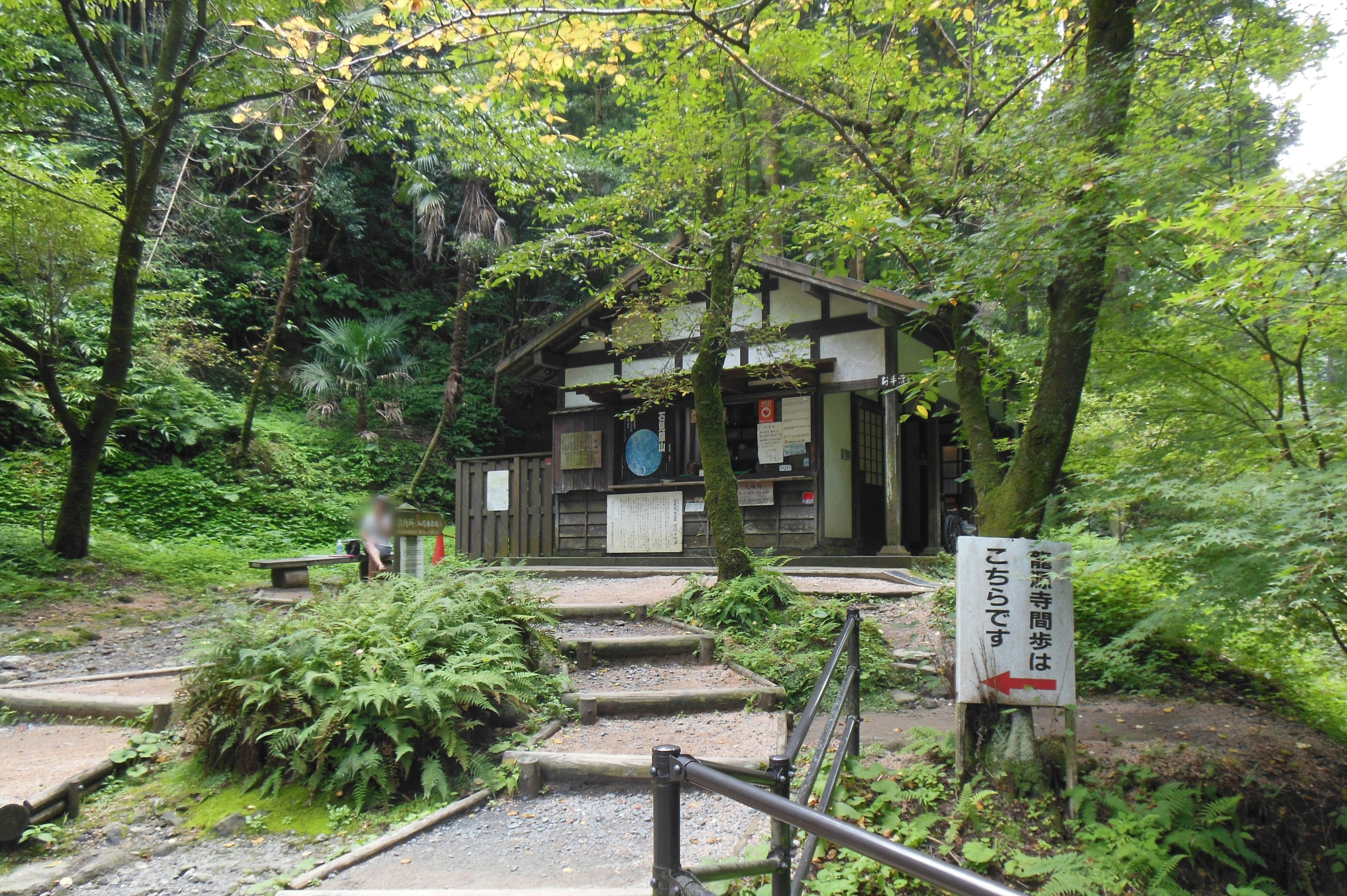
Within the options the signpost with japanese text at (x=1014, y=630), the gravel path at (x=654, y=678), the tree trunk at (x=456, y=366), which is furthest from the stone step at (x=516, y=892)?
the tree trunk at (x=456, y=366)

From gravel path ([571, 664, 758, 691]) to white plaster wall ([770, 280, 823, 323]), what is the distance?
264 inches

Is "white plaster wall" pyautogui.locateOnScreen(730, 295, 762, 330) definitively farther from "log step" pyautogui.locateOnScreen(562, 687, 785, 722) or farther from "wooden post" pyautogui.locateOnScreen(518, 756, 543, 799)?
"wooden post" pyautogui.locateOnScreen(518, 756, 543, 799)

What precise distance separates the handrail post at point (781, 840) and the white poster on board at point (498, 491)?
12.1 metres

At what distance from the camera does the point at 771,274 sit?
12102 millimetres

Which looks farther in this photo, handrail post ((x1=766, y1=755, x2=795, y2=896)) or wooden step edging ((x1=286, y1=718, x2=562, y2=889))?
wooden step edging ((x1=286, y1=718, x2=562, y2=889))

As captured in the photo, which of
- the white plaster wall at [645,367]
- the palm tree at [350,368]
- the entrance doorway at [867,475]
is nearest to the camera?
the entrance doorway at [867,475]

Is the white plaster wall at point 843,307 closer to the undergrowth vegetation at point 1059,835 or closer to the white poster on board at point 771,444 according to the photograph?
the white poster on board at point 771,444

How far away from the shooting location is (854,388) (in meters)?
11.4

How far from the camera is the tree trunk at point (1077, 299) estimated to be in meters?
4.00

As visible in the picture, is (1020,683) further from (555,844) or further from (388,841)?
(388,841)

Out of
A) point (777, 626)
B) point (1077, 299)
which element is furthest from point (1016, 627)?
point (777, 626)

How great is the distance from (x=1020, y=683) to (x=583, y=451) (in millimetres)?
9870

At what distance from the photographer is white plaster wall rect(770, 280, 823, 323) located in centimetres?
1193

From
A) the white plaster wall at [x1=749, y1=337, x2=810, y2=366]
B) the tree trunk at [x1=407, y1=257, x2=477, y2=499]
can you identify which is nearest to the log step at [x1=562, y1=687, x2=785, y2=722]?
the white plaster wall at [x1=749, y1=337, x2=810, y2=366]
